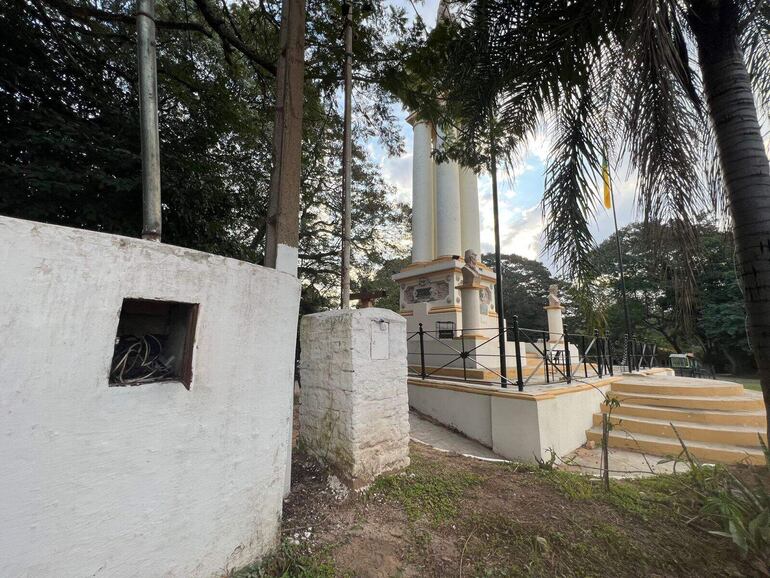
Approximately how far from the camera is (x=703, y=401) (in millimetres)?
6230

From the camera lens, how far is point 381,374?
3078 mm

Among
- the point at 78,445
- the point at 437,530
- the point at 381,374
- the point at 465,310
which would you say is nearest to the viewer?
the point at 78,445

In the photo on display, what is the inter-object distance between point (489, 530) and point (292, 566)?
4.37ft

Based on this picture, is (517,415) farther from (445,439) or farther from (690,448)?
(690,448)

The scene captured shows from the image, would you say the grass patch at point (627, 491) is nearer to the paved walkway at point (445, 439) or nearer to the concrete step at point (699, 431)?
the paved walkway at point (445, 439)

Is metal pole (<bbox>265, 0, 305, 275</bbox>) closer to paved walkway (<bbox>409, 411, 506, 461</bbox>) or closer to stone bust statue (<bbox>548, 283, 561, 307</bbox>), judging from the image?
paved walkway (<bbox>409, 411, 506, 461</bbox>)

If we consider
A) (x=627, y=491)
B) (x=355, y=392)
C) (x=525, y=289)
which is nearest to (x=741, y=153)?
(x=627, y=491)

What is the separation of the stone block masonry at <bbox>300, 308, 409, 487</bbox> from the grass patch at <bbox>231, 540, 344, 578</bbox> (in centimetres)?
75

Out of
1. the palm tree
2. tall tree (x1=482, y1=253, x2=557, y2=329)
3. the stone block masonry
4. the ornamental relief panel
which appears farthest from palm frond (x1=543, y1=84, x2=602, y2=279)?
tall tree (x1=482, y1=253, x2=557, y2=329)

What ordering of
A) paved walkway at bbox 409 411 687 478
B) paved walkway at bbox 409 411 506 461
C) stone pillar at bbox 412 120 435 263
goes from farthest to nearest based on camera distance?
stone pillar at bbox 412 120 435 263 → paved walkway at bbox 409 411 506 461 → paved walkway at bbox 409 411 687 478

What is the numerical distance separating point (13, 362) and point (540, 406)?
214 inches

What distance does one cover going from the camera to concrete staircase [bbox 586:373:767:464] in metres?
5.21

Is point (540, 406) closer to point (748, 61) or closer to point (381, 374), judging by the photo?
point (381, 374)

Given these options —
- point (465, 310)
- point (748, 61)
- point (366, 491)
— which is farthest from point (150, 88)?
point (465, 310)
